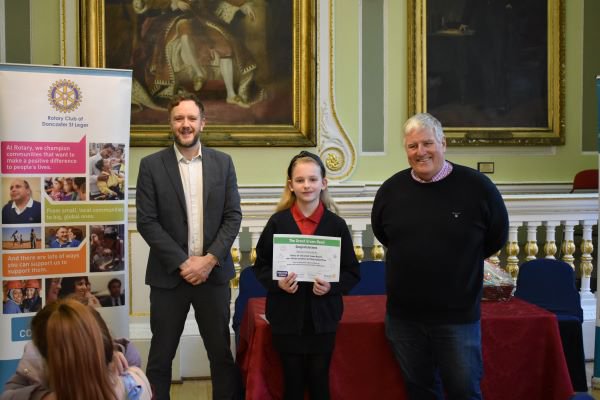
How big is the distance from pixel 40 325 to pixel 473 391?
1867 mm

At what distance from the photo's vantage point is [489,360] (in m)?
3.57

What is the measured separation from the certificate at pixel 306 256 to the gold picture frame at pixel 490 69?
12.7ft

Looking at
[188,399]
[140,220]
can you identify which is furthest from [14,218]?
[188,399]

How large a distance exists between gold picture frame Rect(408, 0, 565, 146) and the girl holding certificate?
369 centimetres

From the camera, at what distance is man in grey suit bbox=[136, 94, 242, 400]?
144 inches

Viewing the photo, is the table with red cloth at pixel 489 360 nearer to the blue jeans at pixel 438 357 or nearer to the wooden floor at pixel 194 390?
the blue jeans at pixel 438 357

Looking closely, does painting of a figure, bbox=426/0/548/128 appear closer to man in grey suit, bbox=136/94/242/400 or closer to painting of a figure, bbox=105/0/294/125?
painting of a figure, bbox=105/0/294/125

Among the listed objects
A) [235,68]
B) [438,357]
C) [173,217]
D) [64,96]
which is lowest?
[438,357]

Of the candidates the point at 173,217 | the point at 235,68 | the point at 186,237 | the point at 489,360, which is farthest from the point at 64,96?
the point at 489,360

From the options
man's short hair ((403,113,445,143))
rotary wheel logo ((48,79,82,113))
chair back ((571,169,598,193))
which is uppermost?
rotary wheel logo ((48,79,82,113))

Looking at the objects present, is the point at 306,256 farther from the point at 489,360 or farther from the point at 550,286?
the point at 550,286

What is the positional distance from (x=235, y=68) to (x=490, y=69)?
2460mm

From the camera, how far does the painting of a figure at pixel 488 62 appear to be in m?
6.89

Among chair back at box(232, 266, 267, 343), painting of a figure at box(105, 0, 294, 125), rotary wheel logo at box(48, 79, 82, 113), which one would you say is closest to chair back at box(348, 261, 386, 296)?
chair back at box(232, 266, 267, 343)
